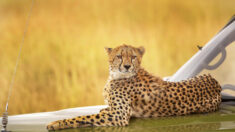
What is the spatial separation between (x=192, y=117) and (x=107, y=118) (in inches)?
14.2

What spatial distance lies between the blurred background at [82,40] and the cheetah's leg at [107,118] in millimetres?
1115

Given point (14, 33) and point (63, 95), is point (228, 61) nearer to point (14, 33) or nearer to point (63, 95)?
point (63, 95)

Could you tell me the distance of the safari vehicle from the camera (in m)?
1.11

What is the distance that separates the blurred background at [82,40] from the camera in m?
2.34

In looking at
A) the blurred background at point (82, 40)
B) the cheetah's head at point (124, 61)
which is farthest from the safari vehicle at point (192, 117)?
the blurred background at point (82, 40)

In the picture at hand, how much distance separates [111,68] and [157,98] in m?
0.22

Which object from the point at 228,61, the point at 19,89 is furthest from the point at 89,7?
the point at 228,61

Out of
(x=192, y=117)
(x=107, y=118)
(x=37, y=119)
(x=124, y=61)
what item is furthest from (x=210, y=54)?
(x=37, y=119)

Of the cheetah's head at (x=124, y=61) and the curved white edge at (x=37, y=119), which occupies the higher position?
the cheetah's head at (x=124, y=61)

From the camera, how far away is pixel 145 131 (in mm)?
1070

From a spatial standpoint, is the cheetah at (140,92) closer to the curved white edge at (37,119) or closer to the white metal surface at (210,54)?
the curved white edge at (37,119)

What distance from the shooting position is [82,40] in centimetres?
255

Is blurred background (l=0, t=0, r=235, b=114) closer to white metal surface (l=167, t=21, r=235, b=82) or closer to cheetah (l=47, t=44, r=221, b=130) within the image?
white metal surface (l=167, t=21, r=235, b=82)

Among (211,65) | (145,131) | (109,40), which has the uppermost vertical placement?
(109,40)
